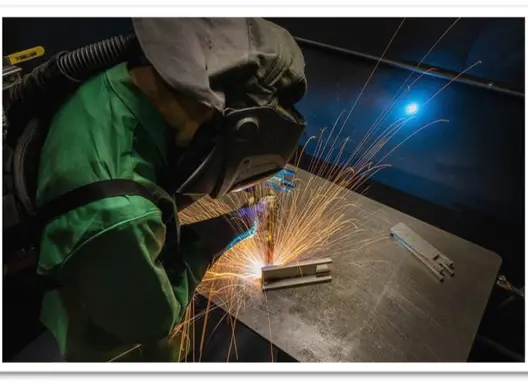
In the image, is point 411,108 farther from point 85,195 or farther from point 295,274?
point 85,195

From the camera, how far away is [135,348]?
162cm

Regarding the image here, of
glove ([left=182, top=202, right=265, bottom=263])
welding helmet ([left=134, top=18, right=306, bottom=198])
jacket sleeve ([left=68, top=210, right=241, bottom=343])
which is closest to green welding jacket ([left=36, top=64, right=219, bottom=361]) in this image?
jacket sleeve ([left=68, top=210, right=241, bottom=343])

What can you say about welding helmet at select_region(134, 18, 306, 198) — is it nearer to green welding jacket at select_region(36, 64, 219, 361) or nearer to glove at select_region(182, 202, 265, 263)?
green welding jacket at select_region(36, 64, 219, 361)

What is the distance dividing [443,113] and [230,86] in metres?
1.75

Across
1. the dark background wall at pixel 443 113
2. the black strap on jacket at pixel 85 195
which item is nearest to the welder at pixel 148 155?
the black strap on jacket at pixel 85 195

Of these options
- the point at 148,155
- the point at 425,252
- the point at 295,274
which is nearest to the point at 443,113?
the point at 425,252

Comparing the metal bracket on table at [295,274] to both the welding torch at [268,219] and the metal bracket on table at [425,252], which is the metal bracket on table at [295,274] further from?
the metal bracket on table at [425,252]

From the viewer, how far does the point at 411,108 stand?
2.78m

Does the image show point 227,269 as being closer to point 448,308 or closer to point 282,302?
point 282,302

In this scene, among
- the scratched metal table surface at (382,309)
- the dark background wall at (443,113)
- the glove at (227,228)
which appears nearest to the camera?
the scratched metal table surface at (382,309)

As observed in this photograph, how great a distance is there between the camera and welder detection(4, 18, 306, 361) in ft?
3.92

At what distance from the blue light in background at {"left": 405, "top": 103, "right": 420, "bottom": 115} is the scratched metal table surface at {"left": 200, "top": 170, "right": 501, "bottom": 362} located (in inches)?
39.6

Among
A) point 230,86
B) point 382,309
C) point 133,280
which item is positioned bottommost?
point 382,309

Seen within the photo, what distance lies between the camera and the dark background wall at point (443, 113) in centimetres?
244
